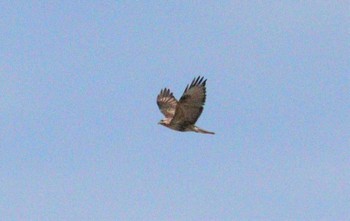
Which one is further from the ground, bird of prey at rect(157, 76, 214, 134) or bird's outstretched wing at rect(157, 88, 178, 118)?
bird's outstretched wing at rect(157, 88, 178, 118)

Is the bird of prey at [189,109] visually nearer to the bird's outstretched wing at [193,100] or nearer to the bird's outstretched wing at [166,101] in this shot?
the bird's outstretched wing at [193,100]

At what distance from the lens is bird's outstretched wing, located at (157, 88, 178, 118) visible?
152 ft

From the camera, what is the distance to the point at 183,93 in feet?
132

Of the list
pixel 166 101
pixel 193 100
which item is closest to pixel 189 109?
pixel 193 100

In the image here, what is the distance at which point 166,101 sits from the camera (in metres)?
46.9

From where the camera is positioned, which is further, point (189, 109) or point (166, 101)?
point (166, 101)

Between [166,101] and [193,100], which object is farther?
[166,101]

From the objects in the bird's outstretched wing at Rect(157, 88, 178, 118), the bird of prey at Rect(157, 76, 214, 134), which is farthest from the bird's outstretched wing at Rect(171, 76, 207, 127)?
the bird's outstretched wing at Rect(157, 88, 178, 118)

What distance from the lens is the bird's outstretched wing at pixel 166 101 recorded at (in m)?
46.2

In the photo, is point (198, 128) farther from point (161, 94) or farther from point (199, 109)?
point (161, 94)

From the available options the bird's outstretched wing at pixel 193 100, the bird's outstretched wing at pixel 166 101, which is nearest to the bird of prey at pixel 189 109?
the bird's outstretched wing at pixel 193 100

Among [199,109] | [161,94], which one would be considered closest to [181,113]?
[199,109]

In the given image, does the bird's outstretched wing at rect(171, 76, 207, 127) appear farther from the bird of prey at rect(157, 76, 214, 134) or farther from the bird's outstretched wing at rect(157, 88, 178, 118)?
the bird's outstretched wing at rect(157, 88, 178, 118)

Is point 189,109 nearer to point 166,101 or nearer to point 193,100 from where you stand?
point 193,100
